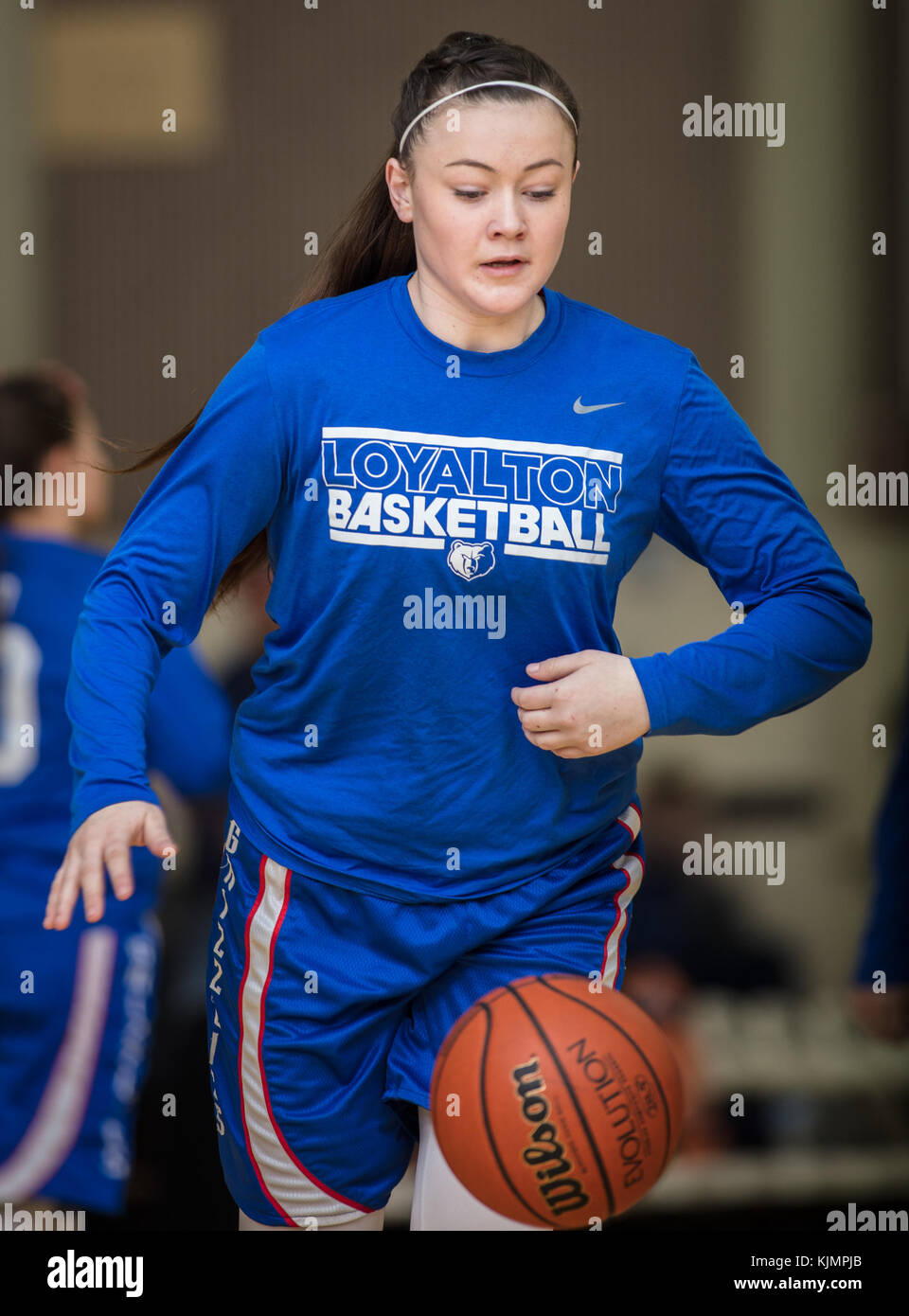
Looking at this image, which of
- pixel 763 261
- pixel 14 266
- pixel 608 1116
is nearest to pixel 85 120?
pixel 14 266

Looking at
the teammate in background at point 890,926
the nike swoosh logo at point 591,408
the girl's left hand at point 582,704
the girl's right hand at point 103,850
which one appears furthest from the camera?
the teammate in background at point 890,926

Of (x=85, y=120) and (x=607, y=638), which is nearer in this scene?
(x=607, y=638)

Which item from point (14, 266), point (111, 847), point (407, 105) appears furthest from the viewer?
point (14, 266)

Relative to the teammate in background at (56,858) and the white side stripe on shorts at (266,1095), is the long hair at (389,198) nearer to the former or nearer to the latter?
the white side stripe on shorts at (266,1095)

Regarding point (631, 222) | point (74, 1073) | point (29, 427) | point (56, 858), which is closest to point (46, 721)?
point (56, 858)

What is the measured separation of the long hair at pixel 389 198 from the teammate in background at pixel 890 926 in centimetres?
115

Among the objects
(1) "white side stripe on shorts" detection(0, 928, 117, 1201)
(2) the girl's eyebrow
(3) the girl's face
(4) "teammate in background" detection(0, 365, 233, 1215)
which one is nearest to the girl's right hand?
(3) the girl's face

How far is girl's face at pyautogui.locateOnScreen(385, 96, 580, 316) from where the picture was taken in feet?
5.75

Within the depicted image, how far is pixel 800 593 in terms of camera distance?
6.06 ft

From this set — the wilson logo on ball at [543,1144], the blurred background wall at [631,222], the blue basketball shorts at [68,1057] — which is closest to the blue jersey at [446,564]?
the wilson logo on ball at [543,1144]

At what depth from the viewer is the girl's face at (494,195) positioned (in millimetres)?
1753
